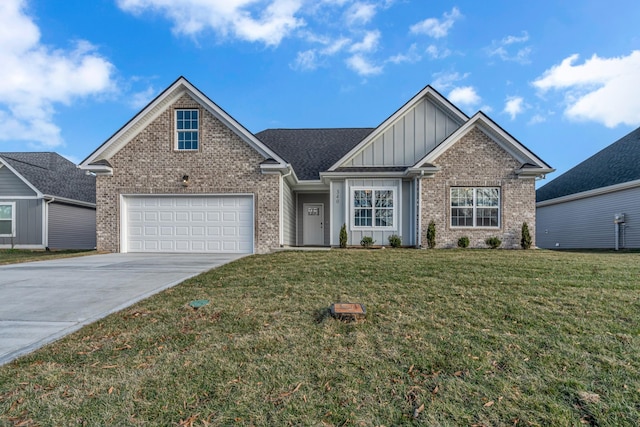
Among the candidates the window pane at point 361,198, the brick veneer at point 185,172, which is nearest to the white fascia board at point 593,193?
the window pane at point 361,198

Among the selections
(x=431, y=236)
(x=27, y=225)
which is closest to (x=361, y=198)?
(x=431, y=236)

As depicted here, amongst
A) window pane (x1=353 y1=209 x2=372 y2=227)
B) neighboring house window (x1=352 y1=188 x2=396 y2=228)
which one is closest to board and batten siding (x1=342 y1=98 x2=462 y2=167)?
neighboring house window (x1=352 y1=188 x2=396 y2=228)

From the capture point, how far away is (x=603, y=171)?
15.2m

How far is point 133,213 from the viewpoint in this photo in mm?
11945

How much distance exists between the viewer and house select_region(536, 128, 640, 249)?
13.0 meters

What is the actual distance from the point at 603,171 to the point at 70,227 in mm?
27281

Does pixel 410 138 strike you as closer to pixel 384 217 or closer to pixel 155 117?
pixel 384 217

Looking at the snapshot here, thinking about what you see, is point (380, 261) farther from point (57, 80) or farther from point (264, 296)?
point (57, 80)

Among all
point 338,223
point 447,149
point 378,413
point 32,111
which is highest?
point 32,111

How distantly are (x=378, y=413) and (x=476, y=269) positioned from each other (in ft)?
18.0

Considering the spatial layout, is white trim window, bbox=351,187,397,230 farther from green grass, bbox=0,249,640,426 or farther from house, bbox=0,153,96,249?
house, bbox=0,153,96,249

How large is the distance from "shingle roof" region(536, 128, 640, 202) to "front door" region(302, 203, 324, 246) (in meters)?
A: 12.8

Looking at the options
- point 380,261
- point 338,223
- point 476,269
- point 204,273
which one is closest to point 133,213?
point 204,273

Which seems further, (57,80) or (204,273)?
(57,80)
